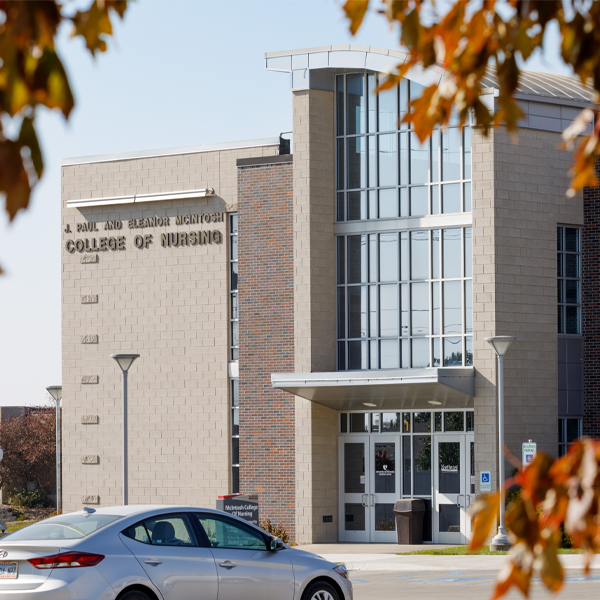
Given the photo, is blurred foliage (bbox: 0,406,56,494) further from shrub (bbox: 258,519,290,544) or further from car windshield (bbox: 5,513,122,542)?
car windshield (bbox: 5,513,122,542)

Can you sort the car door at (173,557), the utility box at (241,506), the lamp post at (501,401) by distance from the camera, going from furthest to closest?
1. the lamp post at (501,401)
2. the utility box at (241,506)
3. the car door at (173,557)

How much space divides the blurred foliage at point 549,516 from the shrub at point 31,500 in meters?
45.5

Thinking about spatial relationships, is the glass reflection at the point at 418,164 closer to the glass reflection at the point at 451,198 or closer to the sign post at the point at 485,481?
the glass reflection at the point at 451,198

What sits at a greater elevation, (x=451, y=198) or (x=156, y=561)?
(x=451, y=198)

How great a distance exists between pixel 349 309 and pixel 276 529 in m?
5.79

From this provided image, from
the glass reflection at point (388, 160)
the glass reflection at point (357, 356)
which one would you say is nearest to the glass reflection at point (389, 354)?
the glass reflection at point (357, 356)

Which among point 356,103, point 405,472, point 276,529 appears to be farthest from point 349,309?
point 276,529

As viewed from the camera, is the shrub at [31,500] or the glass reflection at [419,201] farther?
the shrub at [31,500]

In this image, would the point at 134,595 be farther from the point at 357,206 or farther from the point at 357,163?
the point at 357,163

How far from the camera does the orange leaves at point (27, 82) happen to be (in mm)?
2309

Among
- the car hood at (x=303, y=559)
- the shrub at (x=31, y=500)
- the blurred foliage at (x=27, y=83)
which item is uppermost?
the blurred foliage at (x=27, y=83)

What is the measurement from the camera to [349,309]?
26.9 m

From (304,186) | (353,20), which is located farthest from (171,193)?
(353,20)

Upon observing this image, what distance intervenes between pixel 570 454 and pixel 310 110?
24.6 metres
